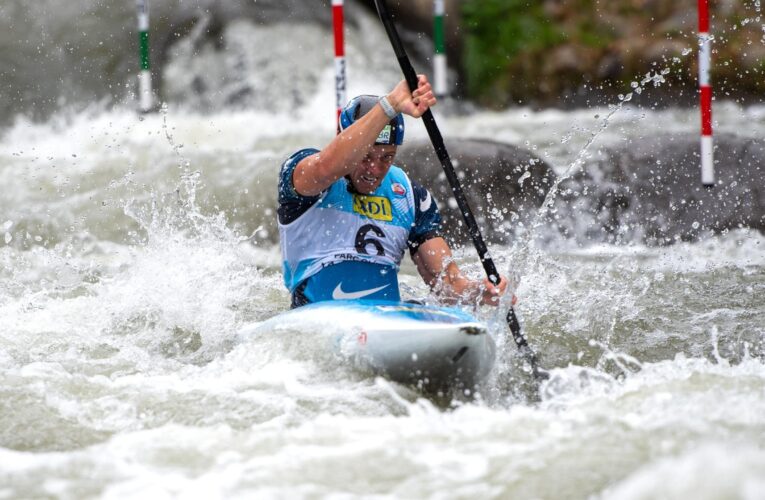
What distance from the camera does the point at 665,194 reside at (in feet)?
27.3

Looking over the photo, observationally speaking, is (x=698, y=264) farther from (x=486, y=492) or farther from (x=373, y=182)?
(x=486, y=492)

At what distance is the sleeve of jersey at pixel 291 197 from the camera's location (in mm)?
4473

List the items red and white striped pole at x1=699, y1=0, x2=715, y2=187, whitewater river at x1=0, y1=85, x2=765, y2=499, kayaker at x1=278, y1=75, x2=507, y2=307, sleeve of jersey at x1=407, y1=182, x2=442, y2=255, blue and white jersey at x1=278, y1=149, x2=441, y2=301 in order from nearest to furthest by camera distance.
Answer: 1. whitewater river at x1=0, y1=85, x2=765, y2=499
2. kayaker at x1=278, y1=75, x2=507, y2=307
3. blue and white jersey at x1=278, y1=149, x2=441, y2=301
4. sleeve of jersey at x1=407, y1=182, x2=442, y2=255
5. red and white striped pole at x1=699, y1=0, x2=715, y2=187

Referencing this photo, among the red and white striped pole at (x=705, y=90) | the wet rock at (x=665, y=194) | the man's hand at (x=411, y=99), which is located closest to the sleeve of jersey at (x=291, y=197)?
the man's hand at (x=411, y=99)

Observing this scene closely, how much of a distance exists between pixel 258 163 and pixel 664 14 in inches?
200

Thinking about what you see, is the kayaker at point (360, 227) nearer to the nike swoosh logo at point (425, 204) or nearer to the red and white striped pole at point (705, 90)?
the nike swoosh logo at point (425, 204)

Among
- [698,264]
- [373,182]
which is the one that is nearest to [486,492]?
[373,182]

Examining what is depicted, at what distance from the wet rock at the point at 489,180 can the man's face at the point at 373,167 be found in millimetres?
3496

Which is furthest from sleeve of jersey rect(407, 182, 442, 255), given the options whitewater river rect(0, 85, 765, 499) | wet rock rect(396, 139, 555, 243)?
wet rock rect(396, 139, 555, 243)

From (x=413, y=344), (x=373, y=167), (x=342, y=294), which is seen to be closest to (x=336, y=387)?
(x=413, y=344)

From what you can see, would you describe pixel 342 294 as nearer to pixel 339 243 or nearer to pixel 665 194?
pixel 339 243

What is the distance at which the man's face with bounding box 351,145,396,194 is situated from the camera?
4.42 metres

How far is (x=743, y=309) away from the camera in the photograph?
5.80 m

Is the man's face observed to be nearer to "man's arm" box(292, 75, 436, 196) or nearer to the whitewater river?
"man's arm" box(292, 75, 436, 196)
